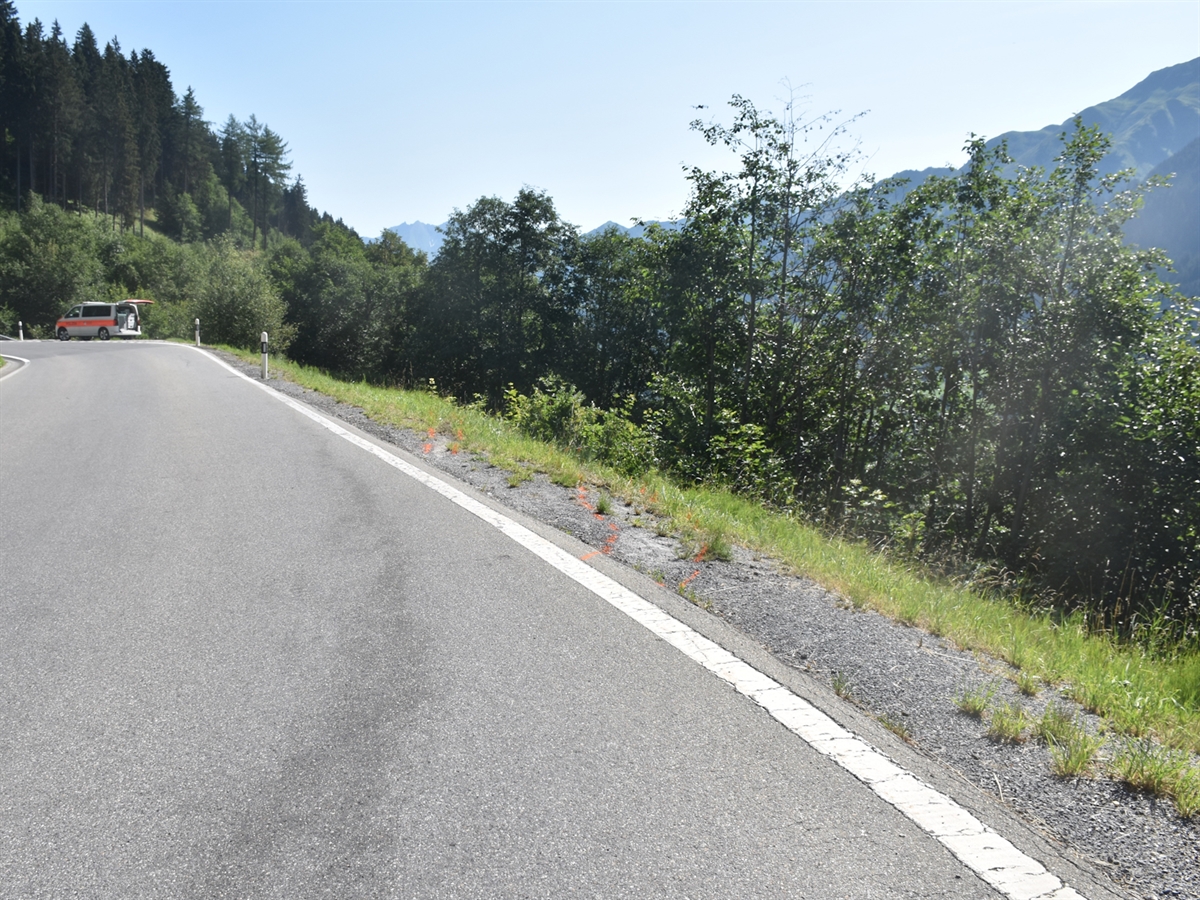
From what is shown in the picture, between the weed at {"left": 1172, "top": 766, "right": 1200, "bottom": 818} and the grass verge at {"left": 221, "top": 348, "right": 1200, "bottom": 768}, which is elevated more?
the weed at {"left": 1172, "top": 766, "right": 1200, "bottom": 818}

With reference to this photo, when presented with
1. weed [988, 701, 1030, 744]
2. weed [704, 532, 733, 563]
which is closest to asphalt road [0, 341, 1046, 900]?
weed [988, 701, 1030, 744]

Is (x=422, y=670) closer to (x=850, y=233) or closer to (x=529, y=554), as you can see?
(x=529, y=554)

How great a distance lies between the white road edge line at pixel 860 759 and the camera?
84.4 inches

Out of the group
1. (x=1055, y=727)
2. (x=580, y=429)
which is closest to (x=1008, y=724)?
(x=1055, y=727)

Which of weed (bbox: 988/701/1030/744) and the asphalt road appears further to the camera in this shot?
weed (bbox: 988/701/1030/744)

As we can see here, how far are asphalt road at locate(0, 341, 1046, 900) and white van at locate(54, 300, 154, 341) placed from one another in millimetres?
44887

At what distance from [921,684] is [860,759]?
2.59 ft

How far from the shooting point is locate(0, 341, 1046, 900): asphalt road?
2115 millimetres

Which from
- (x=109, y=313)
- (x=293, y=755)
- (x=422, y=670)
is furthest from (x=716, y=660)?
(x=109, y=313)

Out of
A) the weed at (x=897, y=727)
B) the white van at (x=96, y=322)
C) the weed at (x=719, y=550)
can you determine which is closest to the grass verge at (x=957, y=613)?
the weed at (x=719, y=550)

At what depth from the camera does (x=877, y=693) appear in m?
3.24

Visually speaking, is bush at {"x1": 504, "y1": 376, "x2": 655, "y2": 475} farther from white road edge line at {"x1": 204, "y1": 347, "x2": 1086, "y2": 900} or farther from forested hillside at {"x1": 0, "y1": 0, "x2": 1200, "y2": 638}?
white road edge line at {"x1": 204, "y1": 347, "x2": 1086, "y2": 900}

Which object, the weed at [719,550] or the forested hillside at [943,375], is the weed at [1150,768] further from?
the forested hillside at [943,375]

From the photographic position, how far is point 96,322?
141 feet
